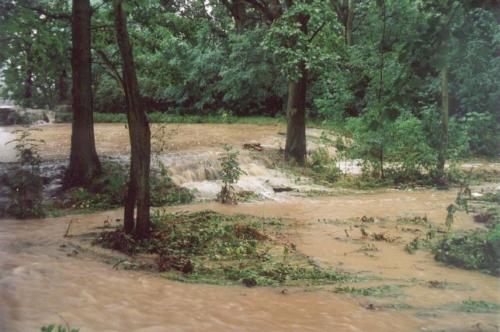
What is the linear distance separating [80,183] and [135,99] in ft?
15.7

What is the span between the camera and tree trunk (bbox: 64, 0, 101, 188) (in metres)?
10.3

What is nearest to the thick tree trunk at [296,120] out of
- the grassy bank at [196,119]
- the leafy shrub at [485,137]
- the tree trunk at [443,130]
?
the tree trunk at [443,130]

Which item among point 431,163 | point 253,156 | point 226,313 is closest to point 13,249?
point 226,313

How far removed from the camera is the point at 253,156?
14.7 meters

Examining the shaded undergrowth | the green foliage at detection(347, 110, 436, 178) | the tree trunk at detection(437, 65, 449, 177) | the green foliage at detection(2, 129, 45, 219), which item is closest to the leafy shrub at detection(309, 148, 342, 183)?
the green foliage at detection(347, 110, 436, 178)

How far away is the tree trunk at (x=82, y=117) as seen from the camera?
33.7ft

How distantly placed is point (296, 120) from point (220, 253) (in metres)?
8.49

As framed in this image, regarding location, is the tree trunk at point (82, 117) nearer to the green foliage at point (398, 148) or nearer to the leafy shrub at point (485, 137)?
the green foliage at point (398, 148)

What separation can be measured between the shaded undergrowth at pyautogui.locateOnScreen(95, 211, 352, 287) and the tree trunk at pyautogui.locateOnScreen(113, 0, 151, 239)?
26cm

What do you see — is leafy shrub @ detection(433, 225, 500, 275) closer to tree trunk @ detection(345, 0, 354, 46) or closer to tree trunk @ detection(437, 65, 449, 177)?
tree trunk @ detection(437, 65, 449, 177)

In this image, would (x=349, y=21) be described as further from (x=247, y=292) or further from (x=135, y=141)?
(x=247, y=292)

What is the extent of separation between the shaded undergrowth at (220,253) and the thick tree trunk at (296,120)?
6754mm

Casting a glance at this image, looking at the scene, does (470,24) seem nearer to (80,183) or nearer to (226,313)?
(226,313)

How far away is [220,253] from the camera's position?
6.63 m
